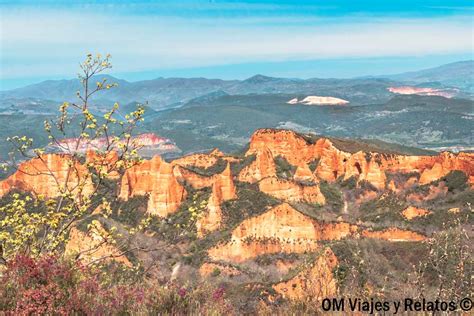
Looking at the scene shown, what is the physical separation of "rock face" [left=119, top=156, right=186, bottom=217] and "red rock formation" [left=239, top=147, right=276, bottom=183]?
14.4m

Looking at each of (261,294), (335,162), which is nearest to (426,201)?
(335,162)

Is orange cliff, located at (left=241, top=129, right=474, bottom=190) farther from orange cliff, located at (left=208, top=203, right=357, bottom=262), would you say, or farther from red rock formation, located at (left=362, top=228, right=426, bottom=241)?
red rock formation, located at (left=362, top=228, right=426, bottom=241)

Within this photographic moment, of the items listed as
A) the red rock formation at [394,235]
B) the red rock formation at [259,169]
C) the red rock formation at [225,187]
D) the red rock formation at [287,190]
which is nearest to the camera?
the red rock formation at [394,235]

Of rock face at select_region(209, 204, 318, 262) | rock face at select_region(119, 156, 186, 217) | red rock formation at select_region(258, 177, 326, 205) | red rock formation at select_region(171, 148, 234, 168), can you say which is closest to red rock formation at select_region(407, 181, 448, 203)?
red rock formation at select_region(258, 177, 326, 205)

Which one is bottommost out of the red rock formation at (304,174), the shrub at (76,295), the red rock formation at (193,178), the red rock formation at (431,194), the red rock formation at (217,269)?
the red rock formation at (217,269)

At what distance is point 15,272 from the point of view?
11453 millimetres

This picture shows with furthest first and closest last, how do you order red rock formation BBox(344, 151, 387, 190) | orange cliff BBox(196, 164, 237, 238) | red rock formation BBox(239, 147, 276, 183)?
red rock formation BBox(344, 151, 387, 190) < red rock formation BBox(239, 147, 276, 183) < orange cliff BBox(196, 164, 237, 238)

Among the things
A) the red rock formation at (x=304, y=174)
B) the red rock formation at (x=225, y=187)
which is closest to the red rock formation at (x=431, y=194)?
the red rock formation at (x=304, y=174)

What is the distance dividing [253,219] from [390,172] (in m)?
43.1

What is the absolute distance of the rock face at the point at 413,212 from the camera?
262 feet

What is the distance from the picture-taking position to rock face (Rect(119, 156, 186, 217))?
84.0 meters

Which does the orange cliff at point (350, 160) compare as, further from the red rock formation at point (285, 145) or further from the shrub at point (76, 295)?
the shrub at point (76, 295)

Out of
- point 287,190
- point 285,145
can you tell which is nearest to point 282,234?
point 287,190

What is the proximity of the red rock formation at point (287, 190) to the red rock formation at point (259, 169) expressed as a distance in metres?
6.49
